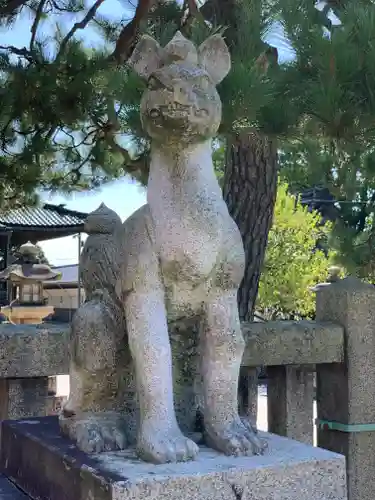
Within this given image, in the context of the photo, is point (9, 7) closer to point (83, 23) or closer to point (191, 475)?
point (83, 23)

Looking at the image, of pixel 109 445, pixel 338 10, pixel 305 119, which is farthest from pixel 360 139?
pixel 109 445

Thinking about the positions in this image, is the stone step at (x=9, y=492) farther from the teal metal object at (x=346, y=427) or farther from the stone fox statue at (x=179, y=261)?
the teal metal object at (x=346, y=427)

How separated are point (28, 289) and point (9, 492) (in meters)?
5.68

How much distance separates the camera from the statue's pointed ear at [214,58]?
1834mm

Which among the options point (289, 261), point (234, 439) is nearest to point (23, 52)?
point (234, 439)

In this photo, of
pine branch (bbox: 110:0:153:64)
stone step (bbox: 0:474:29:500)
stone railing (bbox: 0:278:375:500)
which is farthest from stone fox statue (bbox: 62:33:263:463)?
pine branch (bbox: 110:0:153:64)

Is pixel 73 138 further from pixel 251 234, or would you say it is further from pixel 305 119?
pixel 305 119

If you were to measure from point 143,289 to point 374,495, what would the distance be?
56.0 inches

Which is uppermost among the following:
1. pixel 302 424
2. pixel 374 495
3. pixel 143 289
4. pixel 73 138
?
pixel 73 138

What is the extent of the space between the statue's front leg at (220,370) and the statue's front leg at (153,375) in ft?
0.38

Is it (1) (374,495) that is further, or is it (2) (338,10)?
(2) (338,10)

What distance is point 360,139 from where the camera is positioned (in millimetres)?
2553

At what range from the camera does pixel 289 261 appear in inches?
467

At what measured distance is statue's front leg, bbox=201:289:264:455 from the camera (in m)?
1.78
